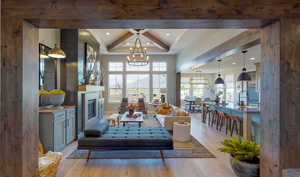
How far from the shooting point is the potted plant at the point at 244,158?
2.61 m

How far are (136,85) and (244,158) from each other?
8.61 meters

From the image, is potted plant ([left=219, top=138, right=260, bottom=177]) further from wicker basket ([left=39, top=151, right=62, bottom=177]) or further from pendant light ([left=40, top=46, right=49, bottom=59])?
pendant light ([left=40, top=46, right=49, bottom=59])

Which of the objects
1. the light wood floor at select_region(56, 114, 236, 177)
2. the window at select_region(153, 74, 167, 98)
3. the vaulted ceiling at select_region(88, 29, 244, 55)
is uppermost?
the vaulted ceiling at select_region(88, 29, 244, 55)

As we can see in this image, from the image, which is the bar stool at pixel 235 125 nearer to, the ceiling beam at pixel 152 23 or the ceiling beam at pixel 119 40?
the ceiling beam at pixel 152 23

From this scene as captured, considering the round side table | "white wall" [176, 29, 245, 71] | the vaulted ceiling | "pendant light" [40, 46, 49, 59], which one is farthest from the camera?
the vaulted ceiling

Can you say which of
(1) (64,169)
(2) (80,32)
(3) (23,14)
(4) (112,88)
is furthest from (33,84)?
(4) (112,88)

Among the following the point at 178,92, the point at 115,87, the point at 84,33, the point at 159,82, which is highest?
the point at 84,33

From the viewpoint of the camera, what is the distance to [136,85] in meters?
11.0

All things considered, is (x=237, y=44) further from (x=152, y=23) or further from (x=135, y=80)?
(x=135, y=80)

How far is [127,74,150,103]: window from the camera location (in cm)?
1095

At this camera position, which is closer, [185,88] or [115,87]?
[115,87]

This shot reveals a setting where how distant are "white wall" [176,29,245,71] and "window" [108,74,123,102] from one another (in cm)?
418

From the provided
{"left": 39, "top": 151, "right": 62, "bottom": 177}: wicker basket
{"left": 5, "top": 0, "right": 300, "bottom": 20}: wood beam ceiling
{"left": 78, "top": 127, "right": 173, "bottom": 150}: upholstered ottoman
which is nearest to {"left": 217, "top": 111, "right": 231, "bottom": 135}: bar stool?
{"left": 78, "top": 127, "right": 173, "bottom": 150}: upholstered ottoman

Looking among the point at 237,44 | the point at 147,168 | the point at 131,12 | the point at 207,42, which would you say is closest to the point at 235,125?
the point at 207,42
